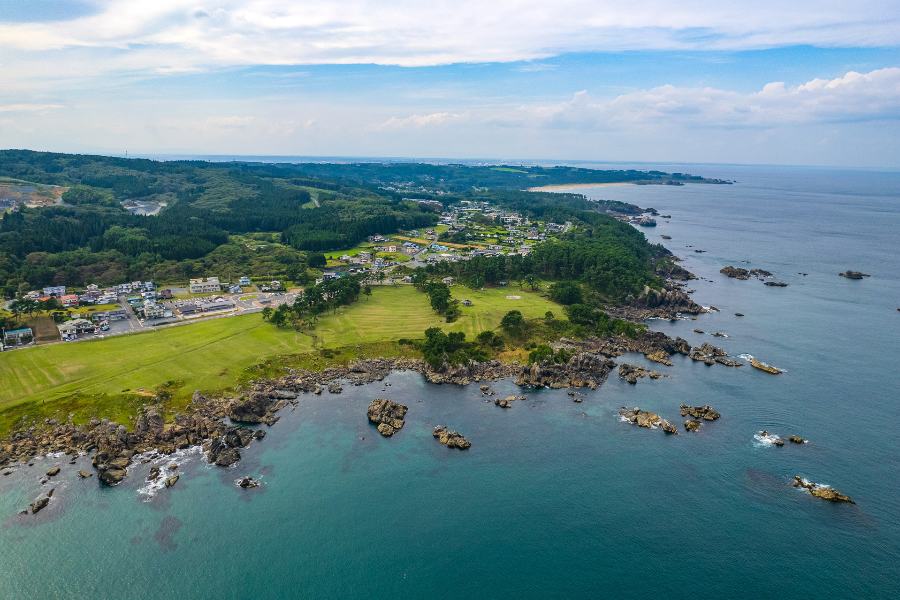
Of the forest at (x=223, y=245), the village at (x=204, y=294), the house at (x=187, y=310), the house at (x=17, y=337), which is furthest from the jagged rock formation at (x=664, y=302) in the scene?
the house at (x=17, y=337)

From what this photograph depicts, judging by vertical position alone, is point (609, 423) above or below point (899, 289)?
below

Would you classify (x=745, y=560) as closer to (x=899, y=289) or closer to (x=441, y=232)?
(x=899, y=289)

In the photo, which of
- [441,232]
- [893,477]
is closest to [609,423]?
[893,477]

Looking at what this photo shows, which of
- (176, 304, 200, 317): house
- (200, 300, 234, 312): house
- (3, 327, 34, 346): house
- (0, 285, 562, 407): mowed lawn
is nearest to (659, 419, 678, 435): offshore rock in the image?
(0, 285, 562, 407): mowed lawn

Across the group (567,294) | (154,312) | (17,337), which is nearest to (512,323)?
(567,294)

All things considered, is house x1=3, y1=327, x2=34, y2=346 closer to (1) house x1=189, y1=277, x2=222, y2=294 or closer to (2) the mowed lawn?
(2) the mowed lawn

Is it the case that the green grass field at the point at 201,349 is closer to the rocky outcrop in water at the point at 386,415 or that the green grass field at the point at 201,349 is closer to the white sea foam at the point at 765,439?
the rocky outcrop in water at the point at 386,415
